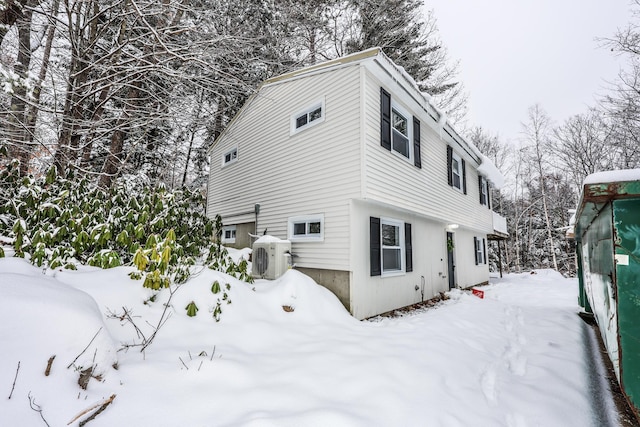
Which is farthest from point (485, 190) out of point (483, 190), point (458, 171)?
point (458, 171)

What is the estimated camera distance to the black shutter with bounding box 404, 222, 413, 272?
7.46 meters

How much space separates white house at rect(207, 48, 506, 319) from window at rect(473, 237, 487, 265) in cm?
318

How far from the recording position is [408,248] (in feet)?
Answer: 24.8

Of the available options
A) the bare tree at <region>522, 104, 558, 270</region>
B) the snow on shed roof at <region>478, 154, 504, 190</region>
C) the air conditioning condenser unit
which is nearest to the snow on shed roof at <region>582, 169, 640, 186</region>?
the air conditioning condenser unit

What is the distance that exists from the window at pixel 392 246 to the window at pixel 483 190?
7685 mm

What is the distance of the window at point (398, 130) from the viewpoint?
258 inches

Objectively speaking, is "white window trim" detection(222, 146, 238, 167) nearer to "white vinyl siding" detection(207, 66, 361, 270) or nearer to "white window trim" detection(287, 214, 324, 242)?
"white vinyl siding" detection(207, 66, 361, 270)

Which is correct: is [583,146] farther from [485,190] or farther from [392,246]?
[392,246]

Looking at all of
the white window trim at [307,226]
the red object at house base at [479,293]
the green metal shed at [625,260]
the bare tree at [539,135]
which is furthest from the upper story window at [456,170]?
the bare tree at [539,135]

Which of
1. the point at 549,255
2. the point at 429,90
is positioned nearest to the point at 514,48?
the point at 549,255

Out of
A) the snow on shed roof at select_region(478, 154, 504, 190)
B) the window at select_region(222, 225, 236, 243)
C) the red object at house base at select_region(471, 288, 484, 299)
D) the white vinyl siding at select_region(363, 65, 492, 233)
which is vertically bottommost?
the red object at house base at select_region(471, 288, 484, 299)

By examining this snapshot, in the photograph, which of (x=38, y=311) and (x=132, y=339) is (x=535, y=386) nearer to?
(x=132, y=339)

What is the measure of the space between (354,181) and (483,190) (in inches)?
417

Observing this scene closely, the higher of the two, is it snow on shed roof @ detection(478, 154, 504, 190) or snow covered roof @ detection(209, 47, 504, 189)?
snow covered roof @ detection(209, 47, 504, 189)
